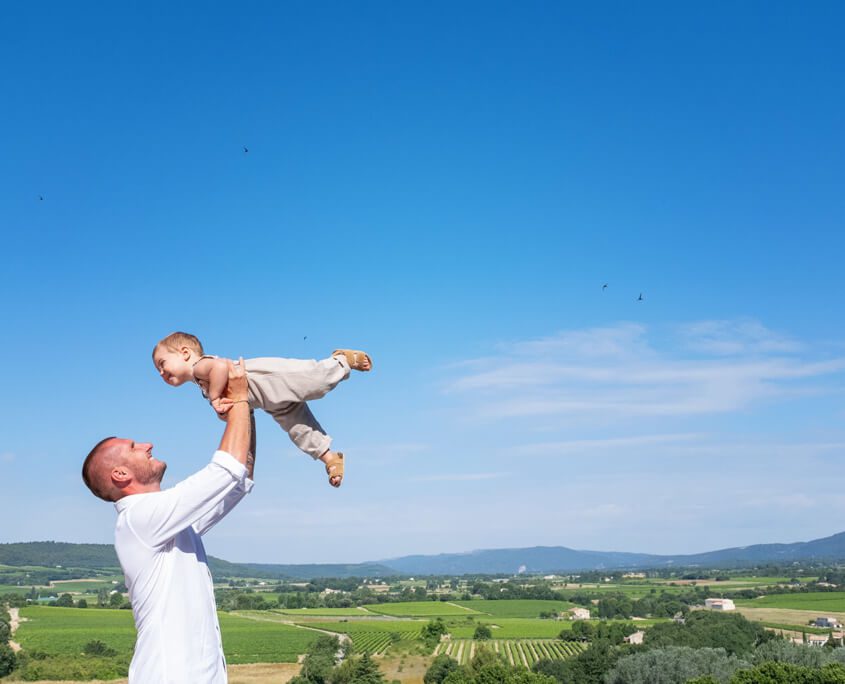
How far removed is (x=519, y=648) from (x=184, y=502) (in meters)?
87.5

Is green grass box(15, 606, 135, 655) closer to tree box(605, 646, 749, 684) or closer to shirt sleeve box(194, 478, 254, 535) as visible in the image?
tree box(605, 646, 749, 684)

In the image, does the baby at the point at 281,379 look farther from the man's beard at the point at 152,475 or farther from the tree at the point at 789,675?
the tree at the point at 789,675

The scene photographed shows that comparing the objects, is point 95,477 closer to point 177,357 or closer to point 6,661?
point 177,357

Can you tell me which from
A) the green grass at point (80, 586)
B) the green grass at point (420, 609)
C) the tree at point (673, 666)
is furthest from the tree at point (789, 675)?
the green grass at point (80, 586)

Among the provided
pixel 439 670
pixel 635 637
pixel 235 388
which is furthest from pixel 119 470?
pixel 635 637

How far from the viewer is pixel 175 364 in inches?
155

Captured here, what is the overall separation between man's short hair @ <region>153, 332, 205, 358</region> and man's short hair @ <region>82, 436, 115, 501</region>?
730mm

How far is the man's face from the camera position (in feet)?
10.8

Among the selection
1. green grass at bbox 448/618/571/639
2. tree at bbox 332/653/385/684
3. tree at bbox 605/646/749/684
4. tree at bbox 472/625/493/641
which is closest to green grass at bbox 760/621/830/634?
green grass at bbox 448/618/571/639

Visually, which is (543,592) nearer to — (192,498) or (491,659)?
(491,659)

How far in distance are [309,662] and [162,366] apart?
69559mm

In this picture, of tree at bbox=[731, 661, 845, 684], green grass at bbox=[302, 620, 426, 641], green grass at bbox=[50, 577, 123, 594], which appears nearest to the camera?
tree at bbox=[731, 661, 845, 684]

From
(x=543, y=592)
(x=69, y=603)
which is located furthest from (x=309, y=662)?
(x=543, y=592)

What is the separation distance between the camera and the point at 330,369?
4277mm
